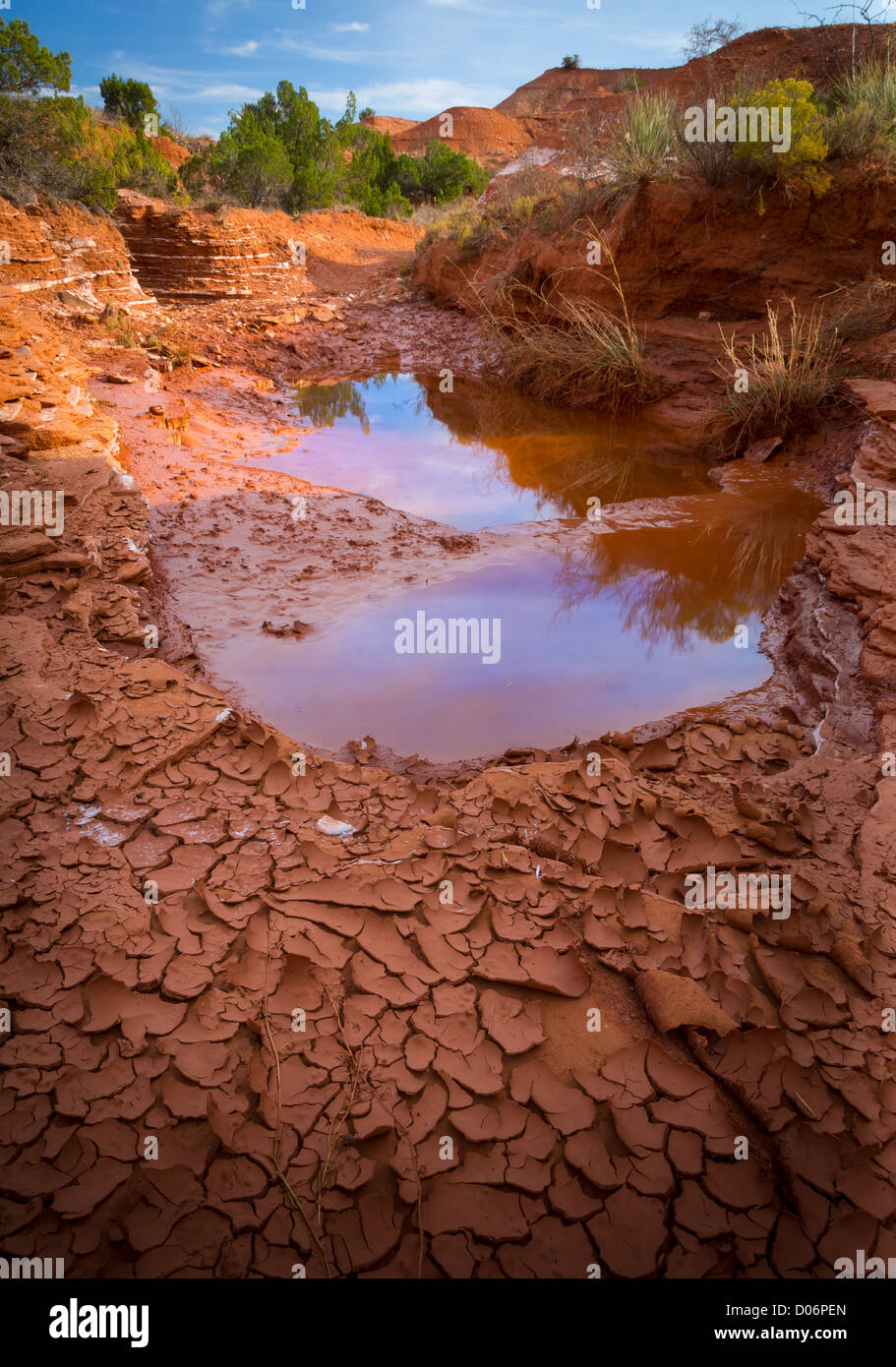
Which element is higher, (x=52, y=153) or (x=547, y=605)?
(x=52, y=153)

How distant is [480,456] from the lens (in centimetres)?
672

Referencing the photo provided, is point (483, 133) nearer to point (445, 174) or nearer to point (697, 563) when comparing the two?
point (445, 174)

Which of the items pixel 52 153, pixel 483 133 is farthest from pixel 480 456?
pixel 483 133

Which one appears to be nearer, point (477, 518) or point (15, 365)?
point (477, 518)

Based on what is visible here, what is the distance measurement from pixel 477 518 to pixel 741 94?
20.3ft

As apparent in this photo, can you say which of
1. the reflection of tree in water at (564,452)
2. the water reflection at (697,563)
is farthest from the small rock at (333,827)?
the reflection of tree in water at (564,452)

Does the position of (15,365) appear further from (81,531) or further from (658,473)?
(658,473)

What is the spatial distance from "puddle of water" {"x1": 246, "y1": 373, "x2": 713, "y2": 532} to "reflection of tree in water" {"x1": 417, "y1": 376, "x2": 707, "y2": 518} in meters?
0.01

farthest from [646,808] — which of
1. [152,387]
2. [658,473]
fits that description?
[152,387]

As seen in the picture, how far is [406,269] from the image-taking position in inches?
513

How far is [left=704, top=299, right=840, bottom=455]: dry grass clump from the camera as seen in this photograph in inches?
235

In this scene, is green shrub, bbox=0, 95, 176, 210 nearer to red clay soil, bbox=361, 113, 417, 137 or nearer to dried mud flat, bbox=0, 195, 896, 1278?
dried mud flat, bbox=0, 195, 896, 1278

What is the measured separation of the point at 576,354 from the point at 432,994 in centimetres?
750

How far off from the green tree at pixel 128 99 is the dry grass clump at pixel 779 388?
18.9m
